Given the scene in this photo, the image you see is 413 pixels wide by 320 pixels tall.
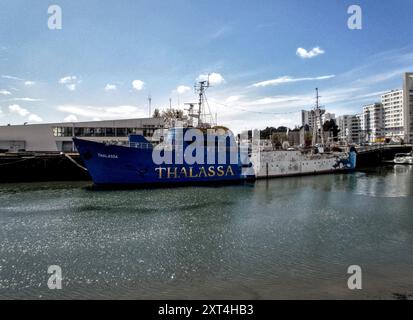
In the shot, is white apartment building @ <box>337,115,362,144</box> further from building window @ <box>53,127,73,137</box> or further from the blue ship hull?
the blue ship hull

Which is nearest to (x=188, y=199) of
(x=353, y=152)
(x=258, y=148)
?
(x=258, y=148)

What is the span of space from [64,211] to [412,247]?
19.6 meters

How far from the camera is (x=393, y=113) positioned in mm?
157000

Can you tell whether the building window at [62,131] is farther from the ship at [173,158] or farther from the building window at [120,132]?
the ship at [173,158]

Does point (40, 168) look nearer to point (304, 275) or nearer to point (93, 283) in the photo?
point (93, 283)

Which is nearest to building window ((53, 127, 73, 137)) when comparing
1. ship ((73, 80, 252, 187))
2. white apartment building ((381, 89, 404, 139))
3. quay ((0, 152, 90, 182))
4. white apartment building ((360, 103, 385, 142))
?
quay ((0, 152, 90, 182))

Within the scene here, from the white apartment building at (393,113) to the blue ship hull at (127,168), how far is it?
14855cm

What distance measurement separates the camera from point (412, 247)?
43.2 feet

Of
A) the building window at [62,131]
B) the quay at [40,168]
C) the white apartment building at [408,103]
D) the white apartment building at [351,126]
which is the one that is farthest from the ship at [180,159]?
the white apartment building at [351,126]

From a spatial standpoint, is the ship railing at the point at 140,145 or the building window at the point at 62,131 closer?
the ship railing at the point at 140,145

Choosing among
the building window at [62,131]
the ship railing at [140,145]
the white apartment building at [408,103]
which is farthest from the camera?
the white apartment building at [408,103]

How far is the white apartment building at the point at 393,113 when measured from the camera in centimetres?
15150

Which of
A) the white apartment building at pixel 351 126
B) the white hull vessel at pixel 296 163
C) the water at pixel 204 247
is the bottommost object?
the water at pixel 204 247

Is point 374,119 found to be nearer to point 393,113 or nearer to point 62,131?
point 393,113
